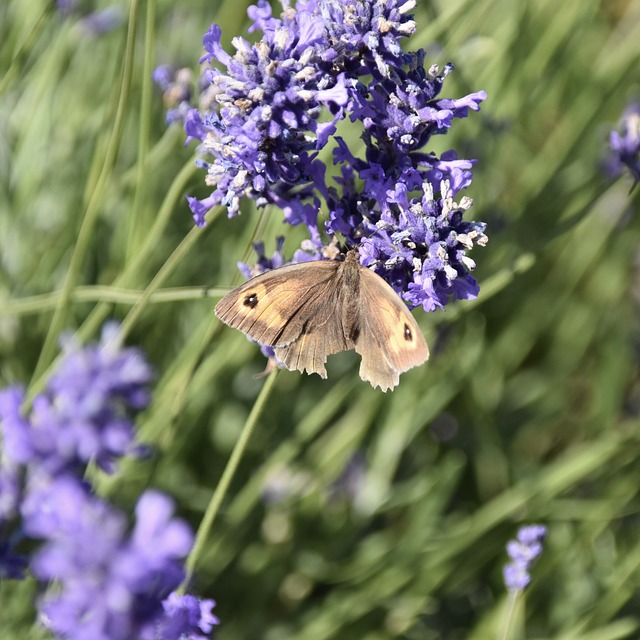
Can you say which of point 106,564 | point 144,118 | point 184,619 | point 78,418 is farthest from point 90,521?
point 144,118

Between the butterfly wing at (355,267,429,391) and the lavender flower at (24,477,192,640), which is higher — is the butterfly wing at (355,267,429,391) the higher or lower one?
the higher one

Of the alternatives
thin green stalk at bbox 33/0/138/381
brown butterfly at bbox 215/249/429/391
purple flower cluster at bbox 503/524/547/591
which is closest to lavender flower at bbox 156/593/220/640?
brown butterfly at bbox 215/249/429/391

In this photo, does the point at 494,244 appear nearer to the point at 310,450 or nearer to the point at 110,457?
the point at 310,450

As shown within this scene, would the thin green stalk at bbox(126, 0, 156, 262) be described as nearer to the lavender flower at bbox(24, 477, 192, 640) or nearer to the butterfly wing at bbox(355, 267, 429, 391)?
the butterfly wing at bbox(355, 267, 429, 391)

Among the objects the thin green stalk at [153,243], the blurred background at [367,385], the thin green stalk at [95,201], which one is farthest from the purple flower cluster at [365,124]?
the blurred background at [367,385]

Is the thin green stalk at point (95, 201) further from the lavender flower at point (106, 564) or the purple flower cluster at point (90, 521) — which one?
the lavender flower at point (106, 564)

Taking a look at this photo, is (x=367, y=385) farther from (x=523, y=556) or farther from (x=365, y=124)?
(x=365, y=124)
